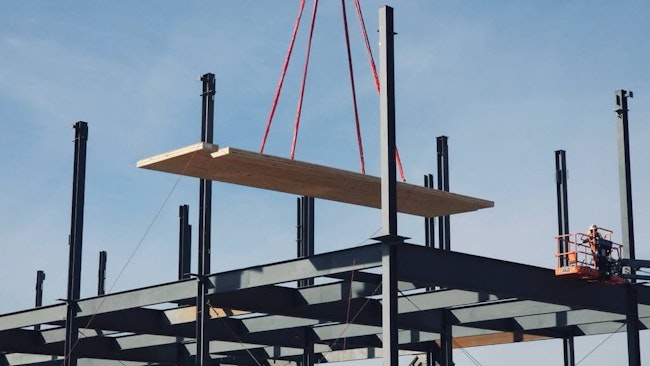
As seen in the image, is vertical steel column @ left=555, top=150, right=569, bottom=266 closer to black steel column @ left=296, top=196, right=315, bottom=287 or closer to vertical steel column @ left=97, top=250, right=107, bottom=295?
black steel column @ left=296, top=196, right=315, bottom=287

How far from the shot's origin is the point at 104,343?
4188 centimetres

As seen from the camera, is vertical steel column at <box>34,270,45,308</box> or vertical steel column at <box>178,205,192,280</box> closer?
vertical steel column at <box>178,205,192,280</box>

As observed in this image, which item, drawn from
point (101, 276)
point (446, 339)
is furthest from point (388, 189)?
point (101, 276)

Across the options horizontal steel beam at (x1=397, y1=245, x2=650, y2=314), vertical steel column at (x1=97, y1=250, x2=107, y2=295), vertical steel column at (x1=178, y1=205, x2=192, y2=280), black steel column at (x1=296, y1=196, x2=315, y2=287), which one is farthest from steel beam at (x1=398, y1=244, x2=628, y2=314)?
vertical steel column at (x1=97, y1=250, x2=107, y2=295)

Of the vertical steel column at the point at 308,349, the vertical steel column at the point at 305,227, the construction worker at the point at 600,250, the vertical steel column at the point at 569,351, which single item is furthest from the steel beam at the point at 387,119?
the vertical steel column at the point at 305,227

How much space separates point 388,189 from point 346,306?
9455 millimetres

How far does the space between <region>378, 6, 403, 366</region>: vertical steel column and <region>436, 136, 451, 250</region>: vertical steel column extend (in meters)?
16.2

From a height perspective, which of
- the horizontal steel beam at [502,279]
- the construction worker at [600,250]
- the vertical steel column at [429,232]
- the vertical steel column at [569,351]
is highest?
the vertical steel column at [429,232]

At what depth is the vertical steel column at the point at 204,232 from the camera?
31328 millimetres

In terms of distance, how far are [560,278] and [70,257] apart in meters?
14.7

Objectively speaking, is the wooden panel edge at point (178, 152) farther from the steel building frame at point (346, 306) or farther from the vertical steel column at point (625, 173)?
the vertical steel column at point (625, 173)

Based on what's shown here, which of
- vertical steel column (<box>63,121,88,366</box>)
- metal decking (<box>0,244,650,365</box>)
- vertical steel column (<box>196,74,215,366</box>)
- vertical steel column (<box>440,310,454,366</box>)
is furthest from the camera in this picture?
vertical steel column (<box>440,310,454,366</box>)

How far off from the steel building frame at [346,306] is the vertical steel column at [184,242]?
9 cm

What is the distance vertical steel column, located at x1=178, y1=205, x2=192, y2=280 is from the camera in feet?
148
